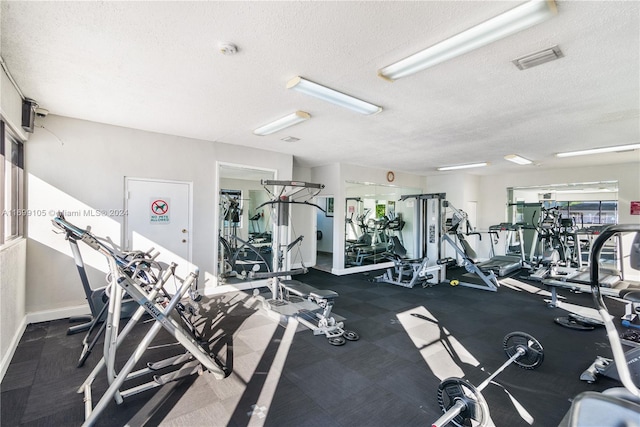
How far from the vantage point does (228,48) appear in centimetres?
221

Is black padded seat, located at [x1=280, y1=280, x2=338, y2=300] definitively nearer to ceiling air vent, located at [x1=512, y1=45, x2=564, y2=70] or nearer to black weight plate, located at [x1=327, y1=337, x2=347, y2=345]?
black weight plate, located at [x1=327, y1=337, x2=347, y2=345]

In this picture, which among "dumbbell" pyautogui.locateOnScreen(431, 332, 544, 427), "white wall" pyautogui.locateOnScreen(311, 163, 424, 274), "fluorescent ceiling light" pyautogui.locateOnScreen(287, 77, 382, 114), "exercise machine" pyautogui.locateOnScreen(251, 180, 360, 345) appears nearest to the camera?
"dumbbell" pyautogui.locateOnScreen(431, 332, 544, 427)

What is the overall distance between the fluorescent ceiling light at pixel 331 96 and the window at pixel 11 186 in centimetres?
296

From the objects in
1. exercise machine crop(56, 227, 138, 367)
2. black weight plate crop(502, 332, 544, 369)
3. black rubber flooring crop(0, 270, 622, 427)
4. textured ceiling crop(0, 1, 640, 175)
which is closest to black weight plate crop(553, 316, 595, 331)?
black rubber flooring crop(0, 270, 622, 427)

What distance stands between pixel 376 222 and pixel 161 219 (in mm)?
5602

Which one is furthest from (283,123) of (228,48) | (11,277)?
(11,277)

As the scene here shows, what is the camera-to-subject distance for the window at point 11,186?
2975 mm

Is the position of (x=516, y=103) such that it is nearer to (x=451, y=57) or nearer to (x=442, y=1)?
(x=451, y=57)

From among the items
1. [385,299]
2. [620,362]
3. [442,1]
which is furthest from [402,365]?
[442,1]

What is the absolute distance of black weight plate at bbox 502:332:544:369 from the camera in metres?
2.79

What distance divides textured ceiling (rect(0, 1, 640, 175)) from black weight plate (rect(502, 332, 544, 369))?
2445 millimetres

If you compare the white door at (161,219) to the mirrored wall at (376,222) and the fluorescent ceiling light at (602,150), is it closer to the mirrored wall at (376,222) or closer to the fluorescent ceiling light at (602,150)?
the mirrored wall at (376,222)

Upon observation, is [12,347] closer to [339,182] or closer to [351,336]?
[351,336]

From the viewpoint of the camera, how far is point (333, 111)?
3.61 m
